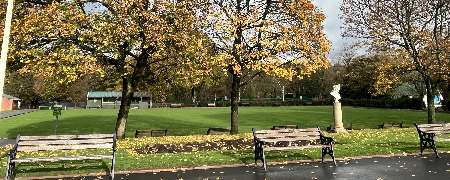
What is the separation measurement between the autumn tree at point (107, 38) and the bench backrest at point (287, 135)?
290 inches

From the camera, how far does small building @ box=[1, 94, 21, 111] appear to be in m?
86.1

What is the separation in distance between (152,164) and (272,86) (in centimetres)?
9559

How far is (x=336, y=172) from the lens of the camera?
1123 cm

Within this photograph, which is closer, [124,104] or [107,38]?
[107,38]

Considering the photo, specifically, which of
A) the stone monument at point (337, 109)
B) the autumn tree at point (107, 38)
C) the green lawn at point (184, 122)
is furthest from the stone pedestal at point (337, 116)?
the green lawn at point (184, 122)

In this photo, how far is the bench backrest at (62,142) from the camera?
10.9m

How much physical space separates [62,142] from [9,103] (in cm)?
9165

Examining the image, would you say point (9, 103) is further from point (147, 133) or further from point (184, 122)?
point (147, 133)

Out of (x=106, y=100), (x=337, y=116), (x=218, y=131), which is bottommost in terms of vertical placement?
(x=218, y=131)

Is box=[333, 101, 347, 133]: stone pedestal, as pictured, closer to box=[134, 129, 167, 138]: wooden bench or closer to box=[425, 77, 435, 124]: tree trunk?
box=[425, 77, 435, 124]: tree trunk

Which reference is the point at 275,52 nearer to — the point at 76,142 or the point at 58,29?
the point at 58,29

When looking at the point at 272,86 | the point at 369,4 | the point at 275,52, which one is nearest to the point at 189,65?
the point at 275,52

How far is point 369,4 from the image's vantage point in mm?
29016

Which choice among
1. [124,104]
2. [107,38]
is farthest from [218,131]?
[107,38]
